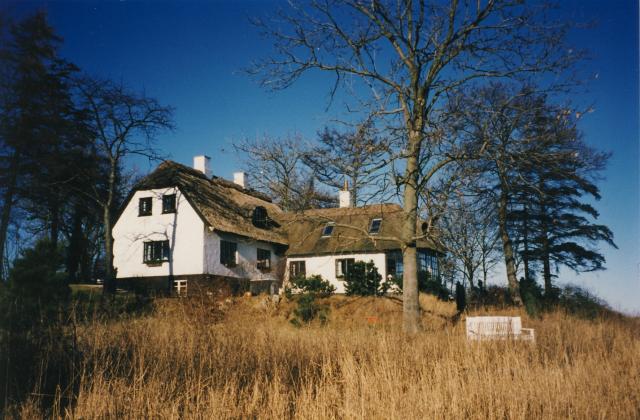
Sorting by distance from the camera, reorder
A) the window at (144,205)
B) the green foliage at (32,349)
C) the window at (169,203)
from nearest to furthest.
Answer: the green foliage at (32,349) → the window at (169,203) → the window at (144,205)

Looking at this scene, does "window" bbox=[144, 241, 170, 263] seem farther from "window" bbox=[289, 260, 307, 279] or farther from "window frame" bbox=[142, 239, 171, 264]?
"window" bbox=[289, 260, 307, 279]

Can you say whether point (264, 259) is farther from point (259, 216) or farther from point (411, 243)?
point (411, 243)

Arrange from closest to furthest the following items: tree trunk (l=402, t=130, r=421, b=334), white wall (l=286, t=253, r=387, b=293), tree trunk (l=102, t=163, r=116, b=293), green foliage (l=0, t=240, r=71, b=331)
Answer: green foliage (l=0, t=240, r=71, b=331) < tree trunk (l=402, t=130, r=421, b=334) < tree trunk (l=102, t=163, r=116, b=293) < white wall (l=286, t=253, r=387, b=293)

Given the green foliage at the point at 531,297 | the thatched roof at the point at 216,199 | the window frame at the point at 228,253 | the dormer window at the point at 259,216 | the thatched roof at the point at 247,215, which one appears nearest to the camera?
the green foliage at the point at 531,297

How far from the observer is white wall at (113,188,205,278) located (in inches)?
992

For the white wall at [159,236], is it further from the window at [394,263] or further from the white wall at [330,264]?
the window at [394,263]

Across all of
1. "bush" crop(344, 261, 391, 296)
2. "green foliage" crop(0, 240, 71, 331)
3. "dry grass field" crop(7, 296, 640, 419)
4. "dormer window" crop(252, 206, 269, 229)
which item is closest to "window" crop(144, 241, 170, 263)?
"dormer window" crop(252, 206, 269, 229)

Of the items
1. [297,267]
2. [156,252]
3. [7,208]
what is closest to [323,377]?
[7,208]

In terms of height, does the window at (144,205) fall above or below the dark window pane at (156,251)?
above

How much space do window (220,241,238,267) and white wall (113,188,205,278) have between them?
68.1 inches

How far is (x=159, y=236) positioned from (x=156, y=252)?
96cm

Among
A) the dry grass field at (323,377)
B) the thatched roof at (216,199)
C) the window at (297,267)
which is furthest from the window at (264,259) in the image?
the dry grass field at (323,377)

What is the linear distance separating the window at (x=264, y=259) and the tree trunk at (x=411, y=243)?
58.1ft

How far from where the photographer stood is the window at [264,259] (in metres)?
29.4
